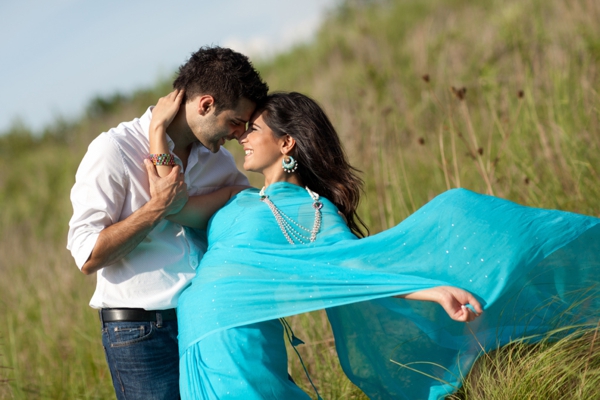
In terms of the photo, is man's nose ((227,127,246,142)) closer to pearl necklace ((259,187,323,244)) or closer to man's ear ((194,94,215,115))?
man's ear ((194,94,215,115))

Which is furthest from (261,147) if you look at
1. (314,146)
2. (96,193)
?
(96,193)

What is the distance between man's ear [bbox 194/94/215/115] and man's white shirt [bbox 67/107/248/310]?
0.20 metres

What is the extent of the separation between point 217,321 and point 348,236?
64 centimetres

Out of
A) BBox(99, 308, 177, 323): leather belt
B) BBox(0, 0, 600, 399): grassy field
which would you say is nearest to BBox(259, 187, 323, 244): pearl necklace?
BBox(99, 308, 177, 323): leather belt

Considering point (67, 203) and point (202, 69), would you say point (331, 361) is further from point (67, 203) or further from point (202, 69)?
point (67, 203)

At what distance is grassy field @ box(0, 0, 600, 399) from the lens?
144 inches

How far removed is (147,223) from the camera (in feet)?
8.48

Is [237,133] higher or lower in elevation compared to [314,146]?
higher

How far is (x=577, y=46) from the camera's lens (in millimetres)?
5684

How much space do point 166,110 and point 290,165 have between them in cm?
61

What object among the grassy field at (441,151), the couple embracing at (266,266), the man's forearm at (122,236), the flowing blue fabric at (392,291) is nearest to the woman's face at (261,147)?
the couple embracing at (266,266)

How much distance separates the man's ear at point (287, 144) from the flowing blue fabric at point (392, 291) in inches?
13.8

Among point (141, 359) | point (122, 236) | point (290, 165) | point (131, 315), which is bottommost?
point (141, 359)

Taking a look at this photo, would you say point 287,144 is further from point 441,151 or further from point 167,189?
point 441,151
